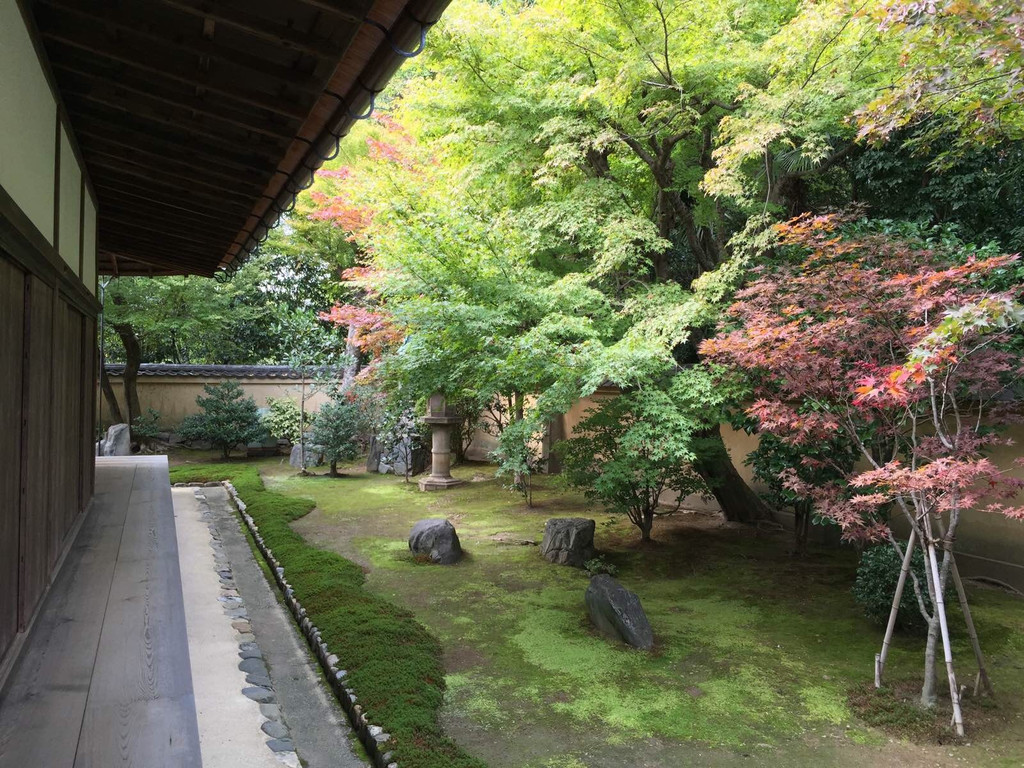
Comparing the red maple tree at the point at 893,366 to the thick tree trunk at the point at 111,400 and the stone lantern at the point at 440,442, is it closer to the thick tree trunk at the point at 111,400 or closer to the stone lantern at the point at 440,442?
the stone lantern at the point at 440,442

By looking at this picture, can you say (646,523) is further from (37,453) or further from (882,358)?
(37,453)

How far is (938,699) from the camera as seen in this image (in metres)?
4.76

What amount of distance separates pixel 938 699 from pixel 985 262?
10.1 feet

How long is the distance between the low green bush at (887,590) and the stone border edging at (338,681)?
14.6 feet

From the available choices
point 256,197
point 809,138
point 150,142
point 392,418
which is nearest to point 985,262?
point 809,138

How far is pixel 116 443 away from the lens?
475 inches

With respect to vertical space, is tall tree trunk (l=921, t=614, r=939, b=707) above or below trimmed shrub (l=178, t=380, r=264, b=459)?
below

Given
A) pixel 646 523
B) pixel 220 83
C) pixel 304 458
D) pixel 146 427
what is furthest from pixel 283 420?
pixel 220 83

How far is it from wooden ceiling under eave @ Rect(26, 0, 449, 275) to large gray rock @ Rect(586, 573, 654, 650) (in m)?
4.18

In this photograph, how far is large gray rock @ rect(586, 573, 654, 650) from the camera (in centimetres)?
571

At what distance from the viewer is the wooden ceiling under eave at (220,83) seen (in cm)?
220

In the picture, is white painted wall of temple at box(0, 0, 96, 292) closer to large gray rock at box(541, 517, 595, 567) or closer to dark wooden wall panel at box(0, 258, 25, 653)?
dark wooden wall panel at box(0, 258, 25, 653)

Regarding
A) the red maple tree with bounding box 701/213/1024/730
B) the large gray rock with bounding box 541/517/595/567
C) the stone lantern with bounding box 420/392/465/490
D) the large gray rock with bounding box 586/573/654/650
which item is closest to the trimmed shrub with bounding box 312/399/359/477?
the stone lantern with bounding box 420/392/465/490

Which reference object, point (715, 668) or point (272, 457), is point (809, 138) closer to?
point (715, 668)
